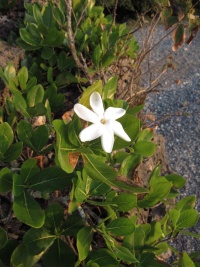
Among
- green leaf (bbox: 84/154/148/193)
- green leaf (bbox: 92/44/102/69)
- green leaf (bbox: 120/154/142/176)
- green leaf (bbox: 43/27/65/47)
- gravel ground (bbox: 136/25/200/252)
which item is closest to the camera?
green leaf (bbox: 84/154/148/193)

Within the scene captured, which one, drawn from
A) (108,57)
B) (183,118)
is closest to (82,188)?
(108,57)

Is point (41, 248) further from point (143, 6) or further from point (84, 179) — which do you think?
point (143, 6)

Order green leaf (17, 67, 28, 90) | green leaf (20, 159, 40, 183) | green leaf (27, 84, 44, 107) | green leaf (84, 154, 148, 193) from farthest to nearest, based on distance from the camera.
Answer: green leaf (17, 67, 28, 90)
green leaf (27, 84, 44, 107)
green leaf (20, 159, 40, 183)
green leaf (84, 154, 148, 193)

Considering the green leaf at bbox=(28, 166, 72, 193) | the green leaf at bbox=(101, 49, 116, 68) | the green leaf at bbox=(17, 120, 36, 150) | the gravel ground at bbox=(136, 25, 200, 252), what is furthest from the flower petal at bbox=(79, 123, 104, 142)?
the gravel ground at bbox=(136, 25, 200, 252)

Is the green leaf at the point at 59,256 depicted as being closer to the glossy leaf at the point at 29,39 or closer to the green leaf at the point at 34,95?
the green leaf at the point at 34,95

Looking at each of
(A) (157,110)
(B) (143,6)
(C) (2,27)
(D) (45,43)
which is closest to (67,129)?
(D) (45,43)

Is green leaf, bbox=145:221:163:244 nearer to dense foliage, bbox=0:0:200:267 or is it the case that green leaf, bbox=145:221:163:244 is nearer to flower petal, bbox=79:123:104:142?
dense foliage, bbox=0:0:200:267
